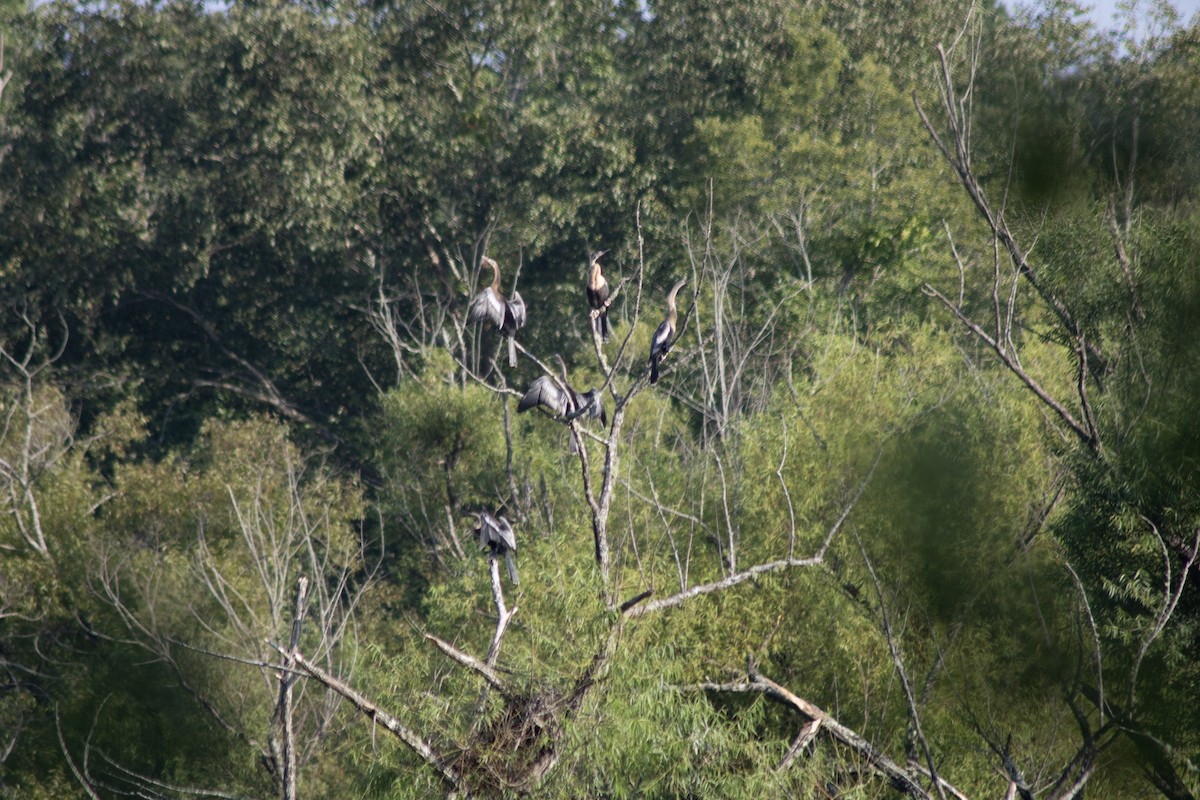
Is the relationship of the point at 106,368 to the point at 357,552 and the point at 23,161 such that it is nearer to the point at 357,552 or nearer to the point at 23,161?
the point at 23,161

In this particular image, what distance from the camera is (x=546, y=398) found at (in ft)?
31.3

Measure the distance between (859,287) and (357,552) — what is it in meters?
7.61

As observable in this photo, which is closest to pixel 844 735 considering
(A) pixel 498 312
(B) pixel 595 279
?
(B) pixel 595 279

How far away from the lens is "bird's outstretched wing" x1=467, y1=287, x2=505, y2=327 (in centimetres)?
925

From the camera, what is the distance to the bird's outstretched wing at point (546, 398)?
375 inches

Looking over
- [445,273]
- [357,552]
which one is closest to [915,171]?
[445,273]

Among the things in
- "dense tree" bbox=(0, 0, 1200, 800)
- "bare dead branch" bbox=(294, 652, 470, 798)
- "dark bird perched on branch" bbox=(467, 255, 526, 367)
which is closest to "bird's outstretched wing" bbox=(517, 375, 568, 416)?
"dark bird perched on branch" bbox=(467, 255, 526, 367)

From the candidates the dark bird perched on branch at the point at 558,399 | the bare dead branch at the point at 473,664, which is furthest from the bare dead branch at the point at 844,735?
the dark bird perched on branch at the point at 558,399

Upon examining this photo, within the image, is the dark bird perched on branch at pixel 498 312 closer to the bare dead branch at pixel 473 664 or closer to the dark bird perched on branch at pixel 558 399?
the dark bird perched on branch at pixel 558 399

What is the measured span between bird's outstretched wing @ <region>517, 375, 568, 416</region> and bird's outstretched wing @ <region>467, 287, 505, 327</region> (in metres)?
0.51

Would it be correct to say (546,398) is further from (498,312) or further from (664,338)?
(664,338)

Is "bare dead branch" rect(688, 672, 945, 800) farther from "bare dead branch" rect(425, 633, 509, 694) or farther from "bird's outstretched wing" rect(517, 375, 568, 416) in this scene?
"bird's outstretched wing" rect(517, 375, 568, 416)

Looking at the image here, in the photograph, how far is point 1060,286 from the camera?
10.4 m

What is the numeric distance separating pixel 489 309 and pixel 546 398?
72 cm
